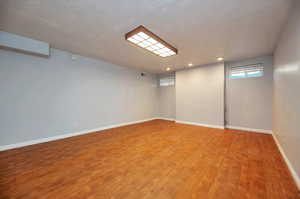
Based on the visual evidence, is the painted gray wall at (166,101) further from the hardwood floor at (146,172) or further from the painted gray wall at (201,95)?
the hardwood floor at (146,172)

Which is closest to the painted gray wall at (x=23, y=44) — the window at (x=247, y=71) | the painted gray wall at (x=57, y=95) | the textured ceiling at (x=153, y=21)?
the textured ceiling at (x=153, y=21)

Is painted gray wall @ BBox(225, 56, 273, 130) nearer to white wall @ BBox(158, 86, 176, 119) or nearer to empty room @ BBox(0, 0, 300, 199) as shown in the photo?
empty room @ BBox(0, 0, 300, 199)

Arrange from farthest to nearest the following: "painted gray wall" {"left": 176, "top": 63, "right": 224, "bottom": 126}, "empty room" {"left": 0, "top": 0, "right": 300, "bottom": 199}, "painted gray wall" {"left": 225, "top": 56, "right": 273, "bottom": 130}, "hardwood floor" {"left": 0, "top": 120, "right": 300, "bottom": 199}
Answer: "painted gray wall" {"left": 176, "top": 63, "right": 224, "bottom": 126}, "painted gray wall" {"left": 225, "top": 56, "right": 273, "bottom": 130}, "empty room" {"left": 0, "top": 0, "right": 300, "bottom": 199}, "hardwood floor" {"left": 0, "top": 120, "right": 300, "bottom": 199}

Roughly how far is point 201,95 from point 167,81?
2.38 meters

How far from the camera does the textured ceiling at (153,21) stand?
177 centimetres

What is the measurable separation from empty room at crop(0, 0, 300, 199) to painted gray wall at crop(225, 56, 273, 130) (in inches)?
1.3

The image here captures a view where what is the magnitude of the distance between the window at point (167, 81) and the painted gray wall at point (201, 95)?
0.71 meters

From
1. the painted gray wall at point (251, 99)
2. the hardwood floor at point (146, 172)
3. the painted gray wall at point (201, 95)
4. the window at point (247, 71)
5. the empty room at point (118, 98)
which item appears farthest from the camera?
the painted gray wall at point (201, 95)

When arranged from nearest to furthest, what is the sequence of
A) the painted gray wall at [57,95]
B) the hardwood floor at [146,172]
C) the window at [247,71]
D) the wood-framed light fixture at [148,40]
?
1. the hardwood floor at [146,172]
2. the wood-framed light fixture at [148,40]
3. the painted gray wall at [57,95]
4. the window at [247,71]

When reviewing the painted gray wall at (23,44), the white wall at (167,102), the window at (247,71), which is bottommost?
the white wall at (167,102)

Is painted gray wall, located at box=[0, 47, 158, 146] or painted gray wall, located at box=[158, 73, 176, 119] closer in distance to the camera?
painted gray wall, located at box=[0, 47, 158, 146]

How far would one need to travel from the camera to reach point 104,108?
459cm

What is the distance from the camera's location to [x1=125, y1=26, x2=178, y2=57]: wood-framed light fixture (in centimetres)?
239

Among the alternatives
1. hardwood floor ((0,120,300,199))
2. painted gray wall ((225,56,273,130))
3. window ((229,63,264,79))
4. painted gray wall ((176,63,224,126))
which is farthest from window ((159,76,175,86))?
hardwood floor ((0,120,300,199))
